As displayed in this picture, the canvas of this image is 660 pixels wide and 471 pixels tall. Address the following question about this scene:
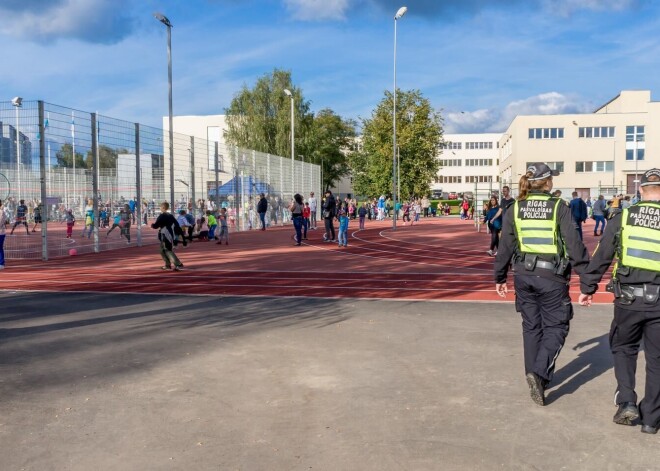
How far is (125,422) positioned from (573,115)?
73347 millimetres

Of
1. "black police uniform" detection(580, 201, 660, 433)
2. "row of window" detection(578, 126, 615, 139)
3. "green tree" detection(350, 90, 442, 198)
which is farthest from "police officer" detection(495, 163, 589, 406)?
"row of window" detection(578, 126, 615, 139)

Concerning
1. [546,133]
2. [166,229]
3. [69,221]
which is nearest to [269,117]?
[546,133]

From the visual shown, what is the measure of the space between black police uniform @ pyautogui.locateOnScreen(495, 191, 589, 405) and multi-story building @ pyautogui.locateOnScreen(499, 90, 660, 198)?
2598 inches

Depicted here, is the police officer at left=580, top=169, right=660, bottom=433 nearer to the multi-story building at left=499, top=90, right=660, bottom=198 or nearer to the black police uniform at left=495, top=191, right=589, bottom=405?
the black police uniform at left=495, top=191, right=589, bottom=405

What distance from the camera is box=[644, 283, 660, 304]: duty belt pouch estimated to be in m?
4.41

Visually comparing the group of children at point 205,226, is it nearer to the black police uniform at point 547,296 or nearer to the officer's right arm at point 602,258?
the black police uniform at point 547,296

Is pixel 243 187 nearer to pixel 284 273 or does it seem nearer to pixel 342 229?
pixel 342 229

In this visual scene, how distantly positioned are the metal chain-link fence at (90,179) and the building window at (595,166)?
174 ft

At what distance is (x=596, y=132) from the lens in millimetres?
70500

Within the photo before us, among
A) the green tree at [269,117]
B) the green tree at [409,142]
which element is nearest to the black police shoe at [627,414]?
the green tree at [409,142]

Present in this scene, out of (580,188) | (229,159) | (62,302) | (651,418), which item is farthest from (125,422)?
(580,188)

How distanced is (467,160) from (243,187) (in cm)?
9133

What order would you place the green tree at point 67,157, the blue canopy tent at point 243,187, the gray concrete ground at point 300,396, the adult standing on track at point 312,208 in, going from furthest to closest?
1. the adult standing on track at point 312,208
2. the blue canopy tent at point 243,187
3. the green tree at point 67,157
4. the gray concrete ground at point 300,396

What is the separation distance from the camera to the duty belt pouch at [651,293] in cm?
441
